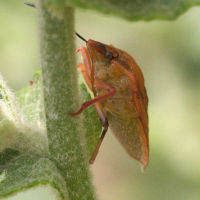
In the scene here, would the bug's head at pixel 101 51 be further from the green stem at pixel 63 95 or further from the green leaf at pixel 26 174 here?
the green leaf at pixel 26 174

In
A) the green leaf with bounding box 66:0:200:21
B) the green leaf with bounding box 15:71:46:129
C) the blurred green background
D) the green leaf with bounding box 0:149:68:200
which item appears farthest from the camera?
the blurred green background

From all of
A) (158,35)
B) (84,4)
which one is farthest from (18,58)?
(84,4)

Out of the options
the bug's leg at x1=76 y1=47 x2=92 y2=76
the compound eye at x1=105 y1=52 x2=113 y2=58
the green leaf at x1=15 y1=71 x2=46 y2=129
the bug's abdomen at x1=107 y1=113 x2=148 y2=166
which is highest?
the compound eye at x1=105 y1=52 x2=113 y2=58

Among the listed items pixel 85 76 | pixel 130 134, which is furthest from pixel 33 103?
pixel 130 134

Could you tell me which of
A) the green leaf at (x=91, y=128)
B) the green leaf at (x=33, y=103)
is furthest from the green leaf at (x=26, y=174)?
the green leaf at (x=33, y=103)

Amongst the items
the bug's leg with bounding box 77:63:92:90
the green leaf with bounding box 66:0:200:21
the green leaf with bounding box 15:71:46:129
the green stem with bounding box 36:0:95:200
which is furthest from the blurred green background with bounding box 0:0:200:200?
the green leaf with bounding box 66:0:200:21

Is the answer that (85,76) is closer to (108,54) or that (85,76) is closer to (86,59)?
(86,59)

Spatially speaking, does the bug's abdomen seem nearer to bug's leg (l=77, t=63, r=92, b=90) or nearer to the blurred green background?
bug's leg (l=77, t=63, r=92, b=90)
